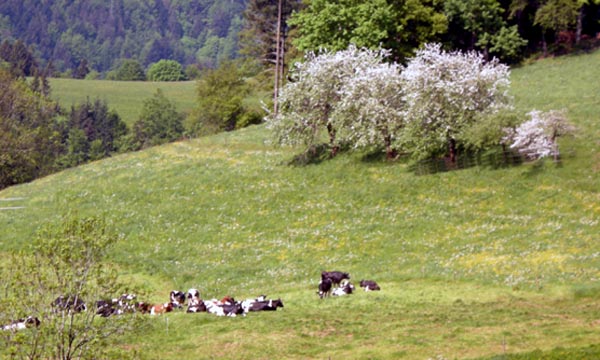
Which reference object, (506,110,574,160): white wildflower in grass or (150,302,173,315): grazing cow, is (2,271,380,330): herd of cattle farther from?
(506,110,574,160): white wildflower in grass

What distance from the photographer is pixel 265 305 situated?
111ft

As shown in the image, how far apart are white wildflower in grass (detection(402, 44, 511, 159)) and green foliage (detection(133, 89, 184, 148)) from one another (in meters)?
127

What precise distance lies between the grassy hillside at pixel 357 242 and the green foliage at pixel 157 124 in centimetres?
10489

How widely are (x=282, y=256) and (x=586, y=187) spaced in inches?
784

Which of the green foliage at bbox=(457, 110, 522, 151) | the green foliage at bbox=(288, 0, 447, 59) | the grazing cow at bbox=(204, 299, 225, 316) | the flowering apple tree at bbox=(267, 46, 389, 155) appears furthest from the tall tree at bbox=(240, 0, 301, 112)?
the grazing cow at bbox=(204, 299, 225, 316)

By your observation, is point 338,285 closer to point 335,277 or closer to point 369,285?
point 335,277

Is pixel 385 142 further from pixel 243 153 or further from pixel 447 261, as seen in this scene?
pixel 447 261

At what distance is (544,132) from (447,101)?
25.8 feet

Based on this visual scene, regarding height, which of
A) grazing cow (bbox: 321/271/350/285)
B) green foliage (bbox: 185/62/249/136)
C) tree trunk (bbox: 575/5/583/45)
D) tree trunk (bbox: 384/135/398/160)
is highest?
tree trunk (bbox: 575/5/583/45)

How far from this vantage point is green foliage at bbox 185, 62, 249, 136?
4500 inches

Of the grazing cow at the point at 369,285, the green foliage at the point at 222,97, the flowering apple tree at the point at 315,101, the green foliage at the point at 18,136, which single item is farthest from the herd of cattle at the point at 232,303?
the green foliage at the point at 222,97

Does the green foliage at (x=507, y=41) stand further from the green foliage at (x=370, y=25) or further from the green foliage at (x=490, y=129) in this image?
the green foliage at (x=490, y=129)

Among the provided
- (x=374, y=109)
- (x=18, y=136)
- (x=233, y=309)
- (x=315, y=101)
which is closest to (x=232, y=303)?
(x=233, y=309)

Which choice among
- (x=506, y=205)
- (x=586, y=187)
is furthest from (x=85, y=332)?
(x=586, y=187)
